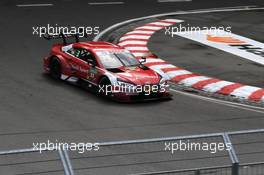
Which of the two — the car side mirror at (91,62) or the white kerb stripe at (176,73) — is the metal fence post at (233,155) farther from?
the white kerb stripe at (176,73)

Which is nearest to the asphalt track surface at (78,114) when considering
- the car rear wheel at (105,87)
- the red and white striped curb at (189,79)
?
the car rear wheel at (105,87)

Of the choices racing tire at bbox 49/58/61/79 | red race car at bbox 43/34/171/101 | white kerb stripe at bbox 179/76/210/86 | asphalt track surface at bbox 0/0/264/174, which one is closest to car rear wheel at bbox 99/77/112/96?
red race car at bbox 43/34/171/101

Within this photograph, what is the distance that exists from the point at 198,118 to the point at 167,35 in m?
11.1

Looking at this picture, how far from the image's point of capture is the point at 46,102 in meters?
17.6

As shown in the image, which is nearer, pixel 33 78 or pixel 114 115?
pixel 114 115

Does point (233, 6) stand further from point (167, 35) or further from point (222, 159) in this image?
point (222, 159)

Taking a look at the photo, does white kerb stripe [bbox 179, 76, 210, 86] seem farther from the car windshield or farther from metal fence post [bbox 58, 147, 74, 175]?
metal fence post [bbox 58, 147, 74, 175]

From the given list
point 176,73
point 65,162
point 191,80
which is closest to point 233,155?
point 65,162

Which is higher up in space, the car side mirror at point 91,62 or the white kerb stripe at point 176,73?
the car side mirror at point 91,62

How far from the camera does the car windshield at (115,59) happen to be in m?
18.8

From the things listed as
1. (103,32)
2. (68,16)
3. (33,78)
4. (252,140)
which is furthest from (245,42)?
(252,140)

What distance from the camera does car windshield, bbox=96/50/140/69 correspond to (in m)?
18.8

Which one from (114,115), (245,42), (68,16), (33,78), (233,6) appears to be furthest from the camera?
(233,6)

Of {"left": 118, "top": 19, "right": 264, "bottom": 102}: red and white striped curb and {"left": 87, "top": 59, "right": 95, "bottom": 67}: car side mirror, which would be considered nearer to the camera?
{"left": 87, "top": 59, "right": 95, "bottom": 67}: car side mirror
